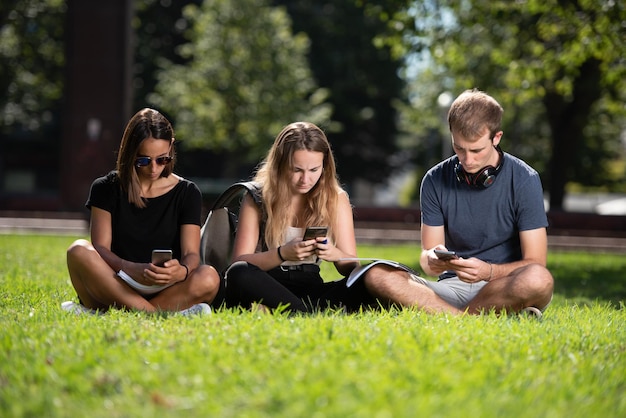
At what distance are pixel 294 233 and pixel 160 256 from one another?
103cm

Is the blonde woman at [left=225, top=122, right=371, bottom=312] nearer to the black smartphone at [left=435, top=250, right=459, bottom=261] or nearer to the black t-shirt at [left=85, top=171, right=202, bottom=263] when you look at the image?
the black t-shirt at [left=85, top=171, right=202, bottom=263]

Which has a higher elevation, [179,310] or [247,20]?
[247,20]

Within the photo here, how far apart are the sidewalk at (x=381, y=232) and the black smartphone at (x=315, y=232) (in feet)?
44.9

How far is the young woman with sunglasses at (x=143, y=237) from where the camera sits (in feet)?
19.7

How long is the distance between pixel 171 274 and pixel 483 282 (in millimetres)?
2127

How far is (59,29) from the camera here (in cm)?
3619

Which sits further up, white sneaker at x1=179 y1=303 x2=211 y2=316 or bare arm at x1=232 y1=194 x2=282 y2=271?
bare arm at x1=232 y1=194 x2=282 y2=271

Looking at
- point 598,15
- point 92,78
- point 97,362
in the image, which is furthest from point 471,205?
point 92,78

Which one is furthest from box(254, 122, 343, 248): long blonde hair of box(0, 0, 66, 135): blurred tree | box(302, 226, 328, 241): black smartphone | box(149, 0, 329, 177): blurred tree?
box(0, 0, 66, 135): blurred tree

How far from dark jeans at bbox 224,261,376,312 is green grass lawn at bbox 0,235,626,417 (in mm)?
283

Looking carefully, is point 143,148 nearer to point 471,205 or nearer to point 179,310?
point 179,310

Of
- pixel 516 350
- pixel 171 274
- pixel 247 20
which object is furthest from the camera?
pixel 247 20

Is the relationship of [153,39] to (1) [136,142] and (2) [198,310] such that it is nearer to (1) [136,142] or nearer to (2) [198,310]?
(1) [136,142]

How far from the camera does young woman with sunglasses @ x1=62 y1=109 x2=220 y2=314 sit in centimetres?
599
